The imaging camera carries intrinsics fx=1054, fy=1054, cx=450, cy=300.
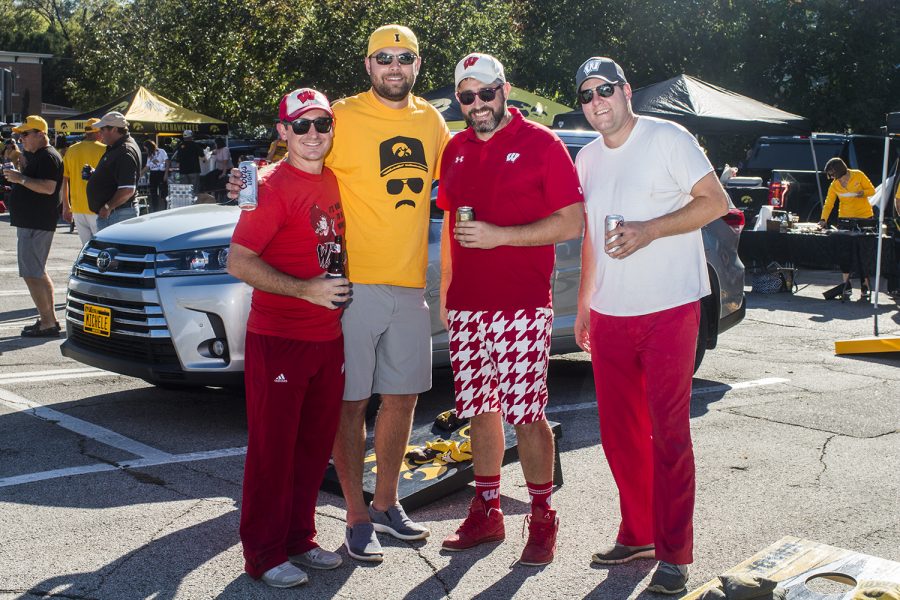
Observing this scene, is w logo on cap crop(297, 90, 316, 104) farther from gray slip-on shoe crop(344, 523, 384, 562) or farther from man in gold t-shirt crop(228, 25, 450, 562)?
gray slip-on shoe crop(344, 523, 384, 562)

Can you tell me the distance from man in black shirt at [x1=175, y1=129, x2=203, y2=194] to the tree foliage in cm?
295

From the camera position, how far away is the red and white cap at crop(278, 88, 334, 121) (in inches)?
158

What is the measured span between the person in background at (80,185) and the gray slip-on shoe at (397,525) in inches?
253

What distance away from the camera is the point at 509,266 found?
4.33m

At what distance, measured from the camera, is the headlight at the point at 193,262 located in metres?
6.16

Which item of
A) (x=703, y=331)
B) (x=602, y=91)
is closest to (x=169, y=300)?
(x=602, y=91)

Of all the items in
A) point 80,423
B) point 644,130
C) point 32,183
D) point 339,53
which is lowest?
point 80,423

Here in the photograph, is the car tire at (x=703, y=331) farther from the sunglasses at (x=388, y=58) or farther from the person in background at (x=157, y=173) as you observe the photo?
the person in background at (x=157, y=173)

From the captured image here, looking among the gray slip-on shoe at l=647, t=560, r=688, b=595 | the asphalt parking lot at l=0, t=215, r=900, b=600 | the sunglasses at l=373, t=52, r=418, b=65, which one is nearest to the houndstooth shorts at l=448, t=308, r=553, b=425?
the asphalt parking lot at l=0, t=215, r=900, b=600

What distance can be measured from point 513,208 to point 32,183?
21.4 feet

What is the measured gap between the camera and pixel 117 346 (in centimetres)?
635

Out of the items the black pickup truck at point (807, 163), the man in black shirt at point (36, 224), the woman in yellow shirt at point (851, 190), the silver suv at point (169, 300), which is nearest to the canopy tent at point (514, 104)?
the black pickup truck at point (807, 163)

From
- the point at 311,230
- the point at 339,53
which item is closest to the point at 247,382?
the point at 311,230

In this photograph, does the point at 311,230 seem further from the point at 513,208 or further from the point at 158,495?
the point at 158,495
